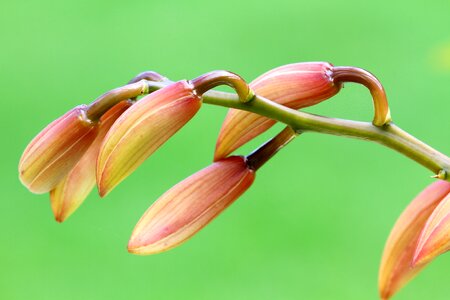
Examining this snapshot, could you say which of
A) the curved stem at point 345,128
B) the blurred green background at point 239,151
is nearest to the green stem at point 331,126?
the curved stem at point 345,128

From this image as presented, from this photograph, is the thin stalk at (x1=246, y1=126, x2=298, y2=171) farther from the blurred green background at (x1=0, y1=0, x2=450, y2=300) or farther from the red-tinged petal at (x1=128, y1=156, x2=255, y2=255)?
the blurred green background at (x1=0, y1=0, x2=450, y2=300)

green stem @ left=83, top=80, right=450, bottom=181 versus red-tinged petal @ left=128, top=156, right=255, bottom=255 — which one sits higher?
green stem @ left=83, top=80, right=450, bottom=181

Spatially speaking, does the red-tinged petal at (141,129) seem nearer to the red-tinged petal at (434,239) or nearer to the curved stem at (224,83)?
the curved stem at (224,83)

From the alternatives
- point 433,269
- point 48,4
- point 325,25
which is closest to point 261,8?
point 325,25

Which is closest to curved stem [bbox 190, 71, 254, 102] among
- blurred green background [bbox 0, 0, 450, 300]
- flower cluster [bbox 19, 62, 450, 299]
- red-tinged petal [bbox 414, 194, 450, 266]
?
flower cluster [bbox 19, 62, 450, 299]

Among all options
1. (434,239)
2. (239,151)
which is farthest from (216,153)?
(239,151)
